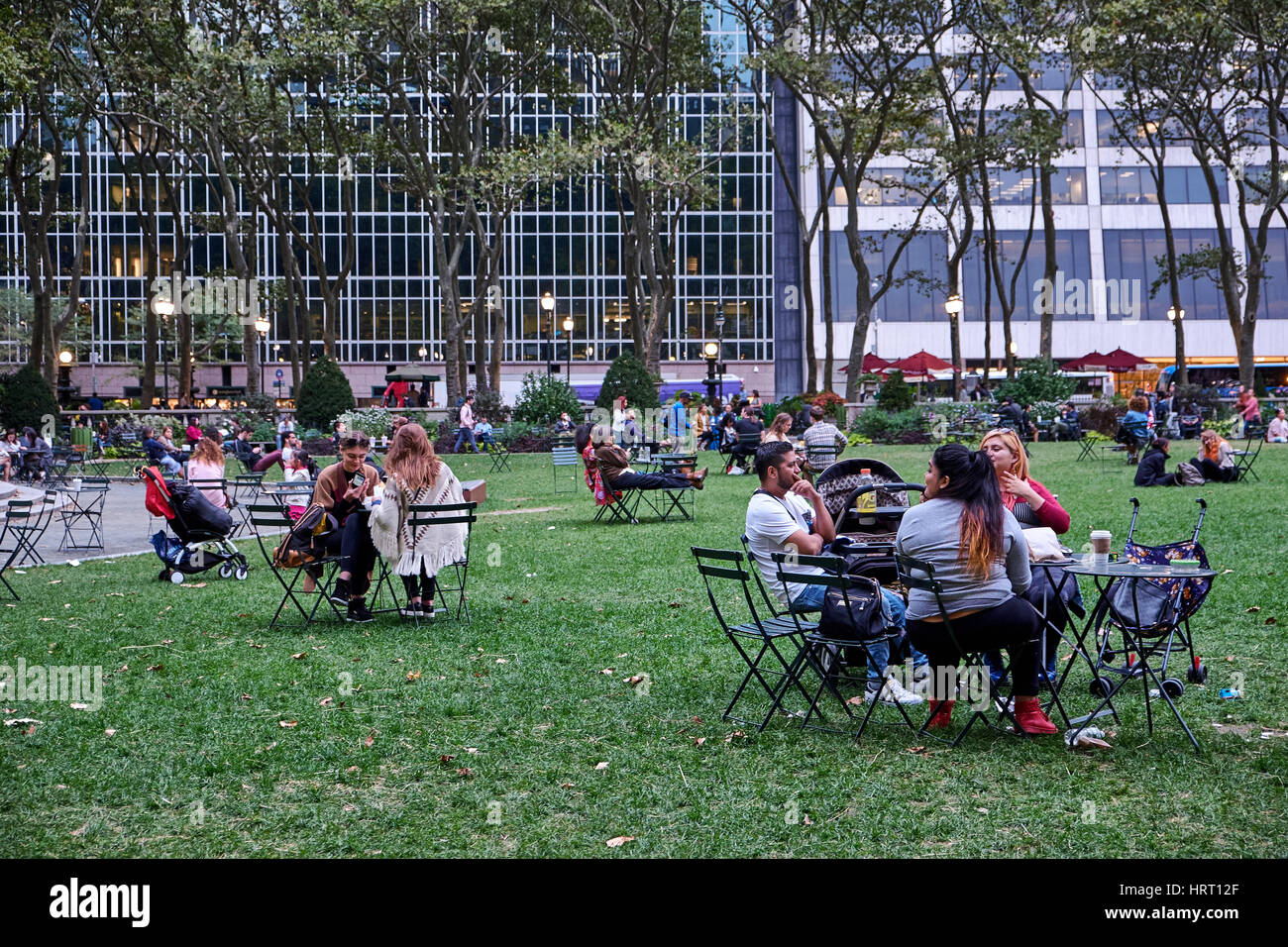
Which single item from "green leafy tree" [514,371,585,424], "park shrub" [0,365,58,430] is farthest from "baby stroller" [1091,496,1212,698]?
"park shrub" [0,365,58,430]

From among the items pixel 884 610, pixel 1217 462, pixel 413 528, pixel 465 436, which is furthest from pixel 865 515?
pixel 465 436

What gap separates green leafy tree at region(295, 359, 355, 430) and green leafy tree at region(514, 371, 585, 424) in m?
4.93

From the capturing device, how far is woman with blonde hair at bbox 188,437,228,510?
42.6ft

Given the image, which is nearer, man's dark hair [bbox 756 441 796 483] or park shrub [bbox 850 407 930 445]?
man's dark hair [bbox 756 441 796 483]

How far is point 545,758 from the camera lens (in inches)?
230

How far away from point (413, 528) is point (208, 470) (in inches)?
195

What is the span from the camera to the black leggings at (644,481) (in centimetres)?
1608

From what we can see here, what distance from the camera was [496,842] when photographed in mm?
4703

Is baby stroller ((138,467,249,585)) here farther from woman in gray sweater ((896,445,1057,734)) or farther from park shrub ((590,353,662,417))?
park shrub ((590,353,662,417))

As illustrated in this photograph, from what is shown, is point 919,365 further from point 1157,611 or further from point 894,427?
point 1157,611

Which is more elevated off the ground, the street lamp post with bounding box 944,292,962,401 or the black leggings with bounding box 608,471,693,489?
the street lamp post with bounding box 944,292,962,401

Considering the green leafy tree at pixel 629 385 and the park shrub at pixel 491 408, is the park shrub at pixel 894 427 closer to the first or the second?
the green leafy tree at pixel 629 385

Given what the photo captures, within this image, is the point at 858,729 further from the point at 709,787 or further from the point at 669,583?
the point at 669,583

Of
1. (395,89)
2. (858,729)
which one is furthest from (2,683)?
(395,89)
